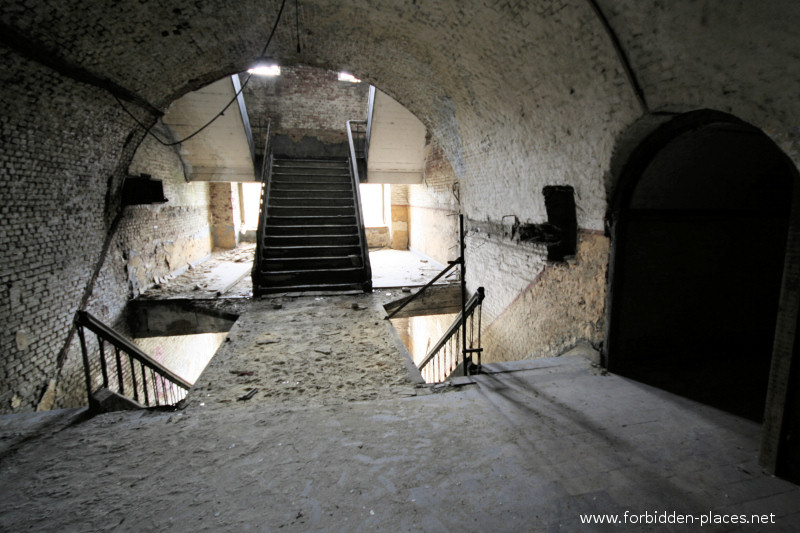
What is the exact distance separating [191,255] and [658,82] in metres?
10.9

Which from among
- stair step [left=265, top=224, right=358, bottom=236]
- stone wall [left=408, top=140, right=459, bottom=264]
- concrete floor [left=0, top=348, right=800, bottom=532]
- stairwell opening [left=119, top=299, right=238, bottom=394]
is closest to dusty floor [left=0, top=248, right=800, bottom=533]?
concrete floor [left=0, top=348, right=800, bottom=532]

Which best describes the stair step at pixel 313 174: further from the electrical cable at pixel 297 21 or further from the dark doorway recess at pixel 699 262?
the dark doorway recess at pixel 699 262

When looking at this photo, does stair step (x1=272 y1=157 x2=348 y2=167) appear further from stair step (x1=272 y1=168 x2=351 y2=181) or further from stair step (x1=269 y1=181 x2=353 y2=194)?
stair step (x1=269 y1=181 x2=353 y2=194)

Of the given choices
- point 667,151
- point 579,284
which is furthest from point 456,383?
point 667,151

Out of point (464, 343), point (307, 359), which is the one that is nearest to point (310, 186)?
point (307, 359)

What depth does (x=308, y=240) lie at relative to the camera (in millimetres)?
8492

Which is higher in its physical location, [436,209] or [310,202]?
[310,202]

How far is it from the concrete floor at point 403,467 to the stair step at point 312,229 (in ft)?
18.0

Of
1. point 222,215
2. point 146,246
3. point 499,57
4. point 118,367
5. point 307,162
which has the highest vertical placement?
point 499,57

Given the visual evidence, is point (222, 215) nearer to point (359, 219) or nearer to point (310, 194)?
point (310, 194)

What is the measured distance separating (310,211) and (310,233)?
819 millimetres

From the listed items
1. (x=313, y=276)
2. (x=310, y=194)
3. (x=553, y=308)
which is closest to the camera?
(x=553, y=308)

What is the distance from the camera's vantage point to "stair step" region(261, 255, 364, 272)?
7706mm

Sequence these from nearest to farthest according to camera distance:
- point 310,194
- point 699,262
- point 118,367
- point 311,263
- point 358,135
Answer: point 699,262 < point 118,367 < point 311,263 < point 310,194 < point 358,135
